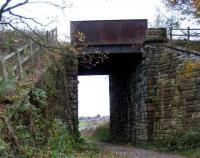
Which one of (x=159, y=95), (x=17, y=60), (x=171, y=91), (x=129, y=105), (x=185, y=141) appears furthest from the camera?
(x=129, y=105)

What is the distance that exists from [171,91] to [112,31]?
4987mm

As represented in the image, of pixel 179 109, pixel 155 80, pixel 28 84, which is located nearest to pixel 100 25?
pixel 155 80

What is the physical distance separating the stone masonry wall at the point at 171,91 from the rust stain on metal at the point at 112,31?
1.02 meters

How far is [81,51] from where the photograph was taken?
26859mm

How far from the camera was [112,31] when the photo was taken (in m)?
27.9

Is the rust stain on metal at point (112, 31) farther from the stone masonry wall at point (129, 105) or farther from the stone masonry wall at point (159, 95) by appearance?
the stone masonry wall at point (129, 105)

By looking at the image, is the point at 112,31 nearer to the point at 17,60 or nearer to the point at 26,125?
the point at 17,60

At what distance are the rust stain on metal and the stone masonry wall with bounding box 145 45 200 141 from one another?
3.36ft

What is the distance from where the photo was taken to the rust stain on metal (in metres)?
27.7

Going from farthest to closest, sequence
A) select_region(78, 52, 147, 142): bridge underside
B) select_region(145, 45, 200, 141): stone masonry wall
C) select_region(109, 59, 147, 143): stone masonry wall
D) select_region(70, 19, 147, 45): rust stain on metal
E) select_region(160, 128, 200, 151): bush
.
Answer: select_region(78, 52, 147, 142): bridge underside < select_region(109, 59, 147, 143): stone masonry wall < select_region(70, 19, 147, 45): rust stain on metal < select_region(145, 45, 200, 141): stone masonry wall < select_region(160, 128, 200, 151): bush

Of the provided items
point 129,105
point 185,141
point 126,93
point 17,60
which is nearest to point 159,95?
point 129,105

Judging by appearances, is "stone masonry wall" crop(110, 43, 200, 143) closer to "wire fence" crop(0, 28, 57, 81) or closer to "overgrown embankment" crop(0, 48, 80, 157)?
"wire fence" crop(0, 28, 57, 81)

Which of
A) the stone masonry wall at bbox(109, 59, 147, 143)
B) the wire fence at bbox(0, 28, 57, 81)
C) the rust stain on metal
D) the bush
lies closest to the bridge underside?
the stone masonry wall at bbox(109, 59, 147, 143)

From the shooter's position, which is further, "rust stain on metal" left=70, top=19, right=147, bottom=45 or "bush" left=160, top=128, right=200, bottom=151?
"rust stain on metal" left=70, top=19, right=147, bottom=45
